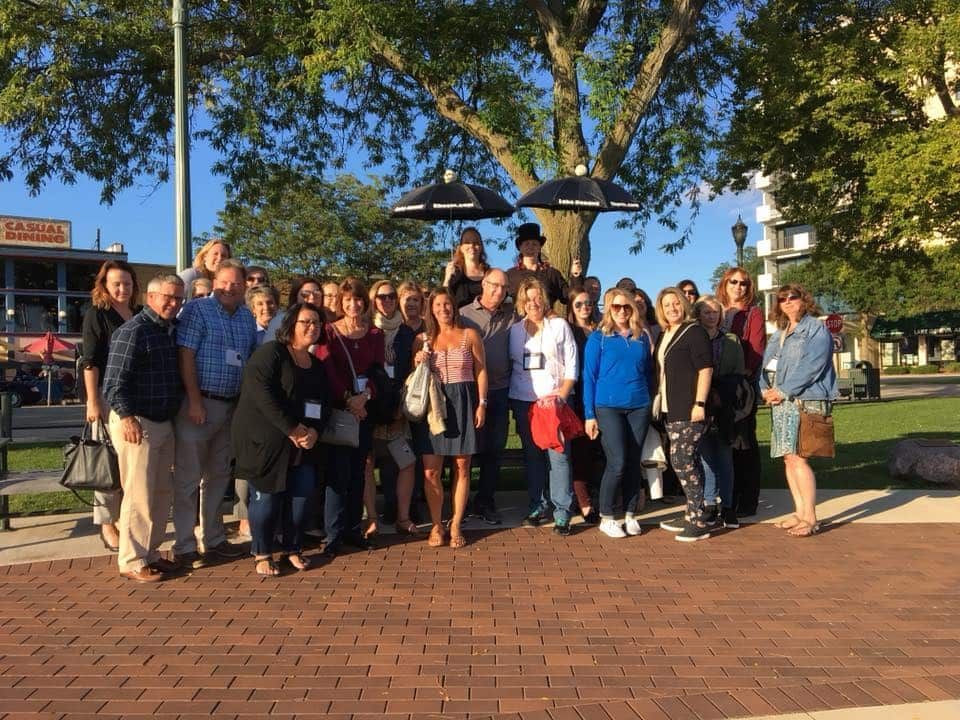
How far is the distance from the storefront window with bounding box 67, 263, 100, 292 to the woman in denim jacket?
145 ft

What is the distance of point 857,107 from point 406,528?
525 inches

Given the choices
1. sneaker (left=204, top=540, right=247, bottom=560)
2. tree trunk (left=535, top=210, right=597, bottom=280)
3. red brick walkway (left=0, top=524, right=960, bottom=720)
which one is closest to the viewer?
red brick walkway (left=0, top=524, right=960, bottom=720)

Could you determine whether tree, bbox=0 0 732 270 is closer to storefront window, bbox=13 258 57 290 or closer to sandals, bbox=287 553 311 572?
sandals, bbox=287 553 311 572

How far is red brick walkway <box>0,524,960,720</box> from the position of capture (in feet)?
11.3

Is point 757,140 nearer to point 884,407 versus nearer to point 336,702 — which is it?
point 884,407

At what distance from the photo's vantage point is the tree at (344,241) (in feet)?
99.5

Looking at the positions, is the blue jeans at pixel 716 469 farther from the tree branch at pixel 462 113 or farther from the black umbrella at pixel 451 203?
the tree branch at pixel 462 113

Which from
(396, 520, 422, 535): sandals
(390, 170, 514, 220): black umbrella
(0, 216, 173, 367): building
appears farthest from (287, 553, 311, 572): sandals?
(0, 216, 173, 367): building

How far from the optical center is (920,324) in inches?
1976

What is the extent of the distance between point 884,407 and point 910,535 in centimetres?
1432

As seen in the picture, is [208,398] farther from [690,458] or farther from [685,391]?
[690,458]

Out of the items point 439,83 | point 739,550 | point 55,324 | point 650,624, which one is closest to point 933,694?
point 650,624

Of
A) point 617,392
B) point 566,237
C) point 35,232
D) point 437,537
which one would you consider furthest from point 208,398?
point 35,232

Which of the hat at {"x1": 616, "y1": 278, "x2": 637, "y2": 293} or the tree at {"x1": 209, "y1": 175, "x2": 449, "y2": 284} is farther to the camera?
the tree at {"x1": 209, "y1": 175, "x2": 449, "y2": 284}
